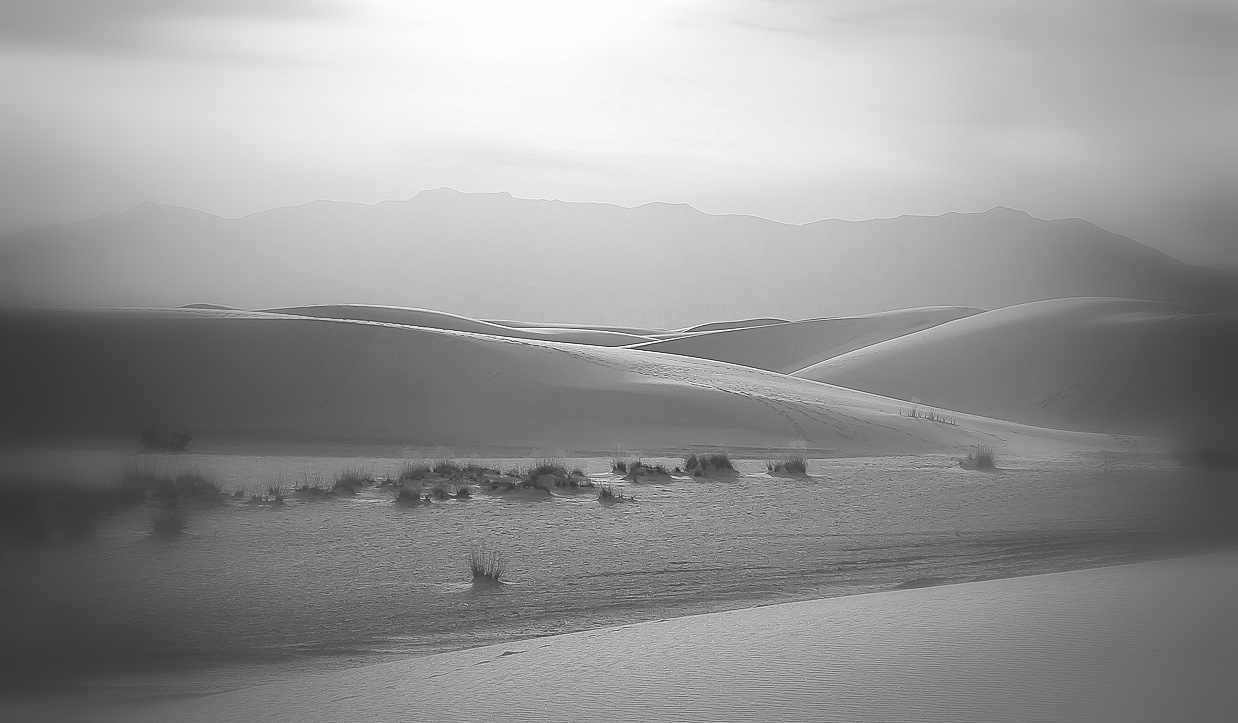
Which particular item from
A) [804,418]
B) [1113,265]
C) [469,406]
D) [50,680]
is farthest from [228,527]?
[1113,265]


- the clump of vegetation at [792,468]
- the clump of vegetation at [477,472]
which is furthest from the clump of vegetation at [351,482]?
the clump of vegetation at [792,468]

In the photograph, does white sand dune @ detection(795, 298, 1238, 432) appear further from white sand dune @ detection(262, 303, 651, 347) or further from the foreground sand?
the foreground sand

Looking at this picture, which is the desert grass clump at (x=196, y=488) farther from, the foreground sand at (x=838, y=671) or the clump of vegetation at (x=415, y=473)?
the foreground sand at (x=838, y=671)

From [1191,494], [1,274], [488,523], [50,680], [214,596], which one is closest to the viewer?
[50,680]

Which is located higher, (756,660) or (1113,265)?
(1113,265)

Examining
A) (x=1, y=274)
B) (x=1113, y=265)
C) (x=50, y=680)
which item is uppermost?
(x=1113, y=265)

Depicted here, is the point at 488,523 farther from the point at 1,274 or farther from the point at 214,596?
the point at 1,274

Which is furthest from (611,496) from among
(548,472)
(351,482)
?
(351,482)

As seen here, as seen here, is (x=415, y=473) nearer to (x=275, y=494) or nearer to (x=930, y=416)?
(x=275, y=494)
